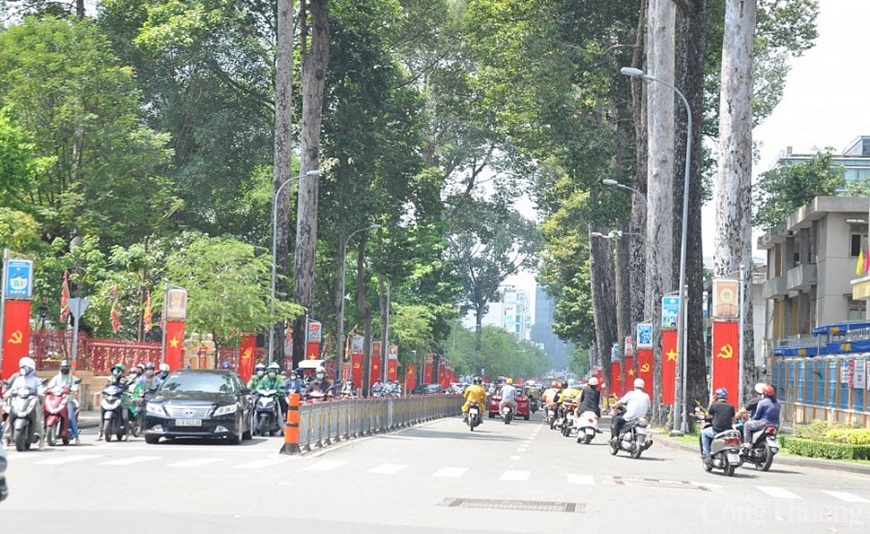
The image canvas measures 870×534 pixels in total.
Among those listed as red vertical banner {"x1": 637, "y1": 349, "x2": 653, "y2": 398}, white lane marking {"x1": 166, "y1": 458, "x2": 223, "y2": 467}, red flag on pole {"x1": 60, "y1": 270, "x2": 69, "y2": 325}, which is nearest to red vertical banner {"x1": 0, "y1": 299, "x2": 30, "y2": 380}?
white lane marking {"x1": 166, "y1": 458, "x2": 223, "y2": 467}

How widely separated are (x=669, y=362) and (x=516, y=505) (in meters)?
26.8

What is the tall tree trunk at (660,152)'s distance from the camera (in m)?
45.4

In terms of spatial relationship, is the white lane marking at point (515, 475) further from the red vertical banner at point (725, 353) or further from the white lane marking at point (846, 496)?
the red vertical banner at point (725, 353)

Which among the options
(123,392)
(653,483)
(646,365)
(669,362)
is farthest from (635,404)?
(646,365)

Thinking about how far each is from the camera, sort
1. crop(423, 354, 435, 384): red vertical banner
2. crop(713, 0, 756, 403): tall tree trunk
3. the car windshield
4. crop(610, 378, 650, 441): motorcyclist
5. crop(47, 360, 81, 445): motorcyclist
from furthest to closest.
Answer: crop(423, 354, 435, 384): red vertical banner < crop(713, 0, 756, 403): tall tree trunk < crop(610, 378, 650, 441): motorcyclist < the car windshield < crop(47, 360, 81, 445): motorcyclist

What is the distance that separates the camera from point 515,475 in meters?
22.0

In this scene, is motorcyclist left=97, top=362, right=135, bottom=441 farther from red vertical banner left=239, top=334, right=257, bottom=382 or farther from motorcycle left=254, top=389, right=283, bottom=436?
red vertical banner left=239, top=334, right=257, bottom=382

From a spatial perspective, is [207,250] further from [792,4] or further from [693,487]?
[693,487]

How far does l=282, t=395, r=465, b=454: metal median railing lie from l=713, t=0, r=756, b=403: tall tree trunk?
969 centimetres

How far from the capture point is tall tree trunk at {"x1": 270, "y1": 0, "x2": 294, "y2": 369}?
47.7 meters

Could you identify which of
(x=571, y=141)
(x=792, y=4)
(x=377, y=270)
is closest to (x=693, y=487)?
(x=571, y=141)

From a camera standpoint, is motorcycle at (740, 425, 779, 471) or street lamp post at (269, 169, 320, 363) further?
street lamp post at (269, 169, 320, 363)

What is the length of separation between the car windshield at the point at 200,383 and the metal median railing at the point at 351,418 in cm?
225

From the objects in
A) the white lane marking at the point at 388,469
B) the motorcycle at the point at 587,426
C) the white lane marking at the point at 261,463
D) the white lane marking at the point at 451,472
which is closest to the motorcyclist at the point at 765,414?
the white lane marking at the point at 451,472
